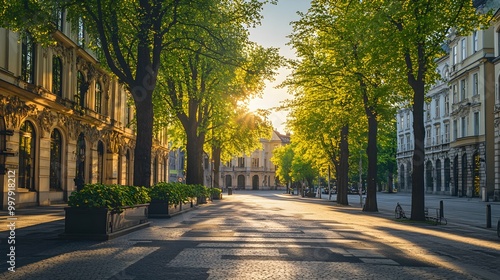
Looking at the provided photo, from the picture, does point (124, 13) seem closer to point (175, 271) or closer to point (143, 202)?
point (143, 202)

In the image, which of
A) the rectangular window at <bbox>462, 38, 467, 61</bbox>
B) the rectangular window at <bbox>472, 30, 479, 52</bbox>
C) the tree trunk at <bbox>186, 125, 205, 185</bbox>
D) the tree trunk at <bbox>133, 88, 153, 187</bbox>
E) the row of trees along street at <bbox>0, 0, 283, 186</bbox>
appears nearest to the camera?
the row of trees along street at <bbox>0, 0, 283, 186</bbox>

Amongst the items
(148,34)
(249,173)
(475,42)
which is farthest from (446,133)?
(249,173)

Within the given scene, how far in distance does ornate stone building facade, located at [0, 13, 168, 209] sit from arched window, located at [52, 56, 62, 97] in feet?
0.17

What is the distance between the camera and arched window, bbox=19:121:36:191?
2553 cm

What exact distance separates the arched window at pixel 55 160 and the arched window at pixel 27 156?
8.50 feet

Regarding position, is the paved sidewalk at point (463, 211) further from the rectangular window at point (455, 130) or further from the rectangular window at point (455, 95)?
the rectangular window at point (455, 130)

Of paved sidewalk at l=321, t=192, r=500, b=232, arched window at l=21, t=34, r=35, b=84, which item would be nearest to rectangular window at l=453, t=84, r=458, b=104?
paved sidewalk at l=321, t=192, r=500, b=232

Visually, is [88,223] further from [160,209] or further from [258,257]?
[160,209]

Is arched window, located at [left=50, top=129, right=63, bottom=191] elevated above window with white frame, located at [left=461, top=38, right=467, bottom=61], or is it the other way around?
window with white frame, located at [left=461, top=38, right=467, bottom=61]

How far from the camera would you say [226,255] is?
32.9ft

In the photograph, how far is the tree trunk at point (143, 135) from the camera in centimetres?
1944

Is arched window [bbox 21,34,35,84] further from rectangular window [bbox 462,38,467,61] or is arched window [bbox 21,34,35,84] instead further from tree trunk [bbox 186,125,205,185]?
rectangular window [bbox 462,38,467,61]

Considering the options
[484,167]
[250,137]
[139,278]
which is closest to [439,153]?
[484,167]

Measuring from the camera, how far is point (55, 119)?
1164 inches
